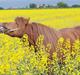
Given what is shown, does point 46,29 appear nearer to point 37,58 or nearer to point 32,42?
point 32,42

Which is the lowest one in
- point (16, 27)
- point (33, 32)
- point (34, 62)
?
point (34, 62)

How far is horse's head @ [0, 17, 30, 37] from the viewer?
356 inches

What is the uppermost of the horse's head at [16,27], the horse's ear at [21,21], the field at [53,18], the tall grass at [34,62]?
the horse's ear at [21,21]

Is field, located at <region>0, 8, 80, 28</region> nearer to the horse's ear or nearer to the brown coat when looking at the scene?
the brown coat

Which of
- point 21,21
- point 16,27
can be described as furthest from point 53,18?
point 16,27

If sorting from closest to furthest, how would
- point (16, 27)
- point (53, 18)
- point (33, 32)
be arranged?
point (16, 27) → point (33, 32) → point (53, 18)

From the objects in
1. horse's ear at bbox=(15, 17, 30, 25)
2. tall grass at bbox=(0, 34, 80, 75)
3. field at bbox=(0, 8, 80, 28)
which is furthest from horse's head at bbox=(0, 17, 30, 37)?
field at bbox=(0, 8, 80, 28)

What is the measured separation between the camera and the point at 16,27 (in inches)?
363

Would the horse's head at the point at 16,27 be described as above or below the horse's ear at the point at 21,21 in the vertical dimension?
below

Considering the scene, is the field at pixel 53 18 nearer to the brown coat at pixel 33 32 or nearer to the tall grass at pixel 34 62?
the brown coat at pixel 33 32

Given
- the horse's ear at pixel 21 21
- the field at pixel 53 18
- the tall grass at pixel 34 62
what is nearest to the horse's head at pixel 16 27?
the horse's ear at pixel 21 21

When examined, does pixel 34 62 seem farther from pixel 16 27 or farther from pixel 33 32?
pixel 33 32

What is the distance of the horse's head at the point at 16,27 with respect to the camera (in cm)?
905

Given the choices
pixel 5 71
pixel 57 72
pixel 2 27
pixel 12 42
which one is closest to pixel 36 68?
pixel 57 72
